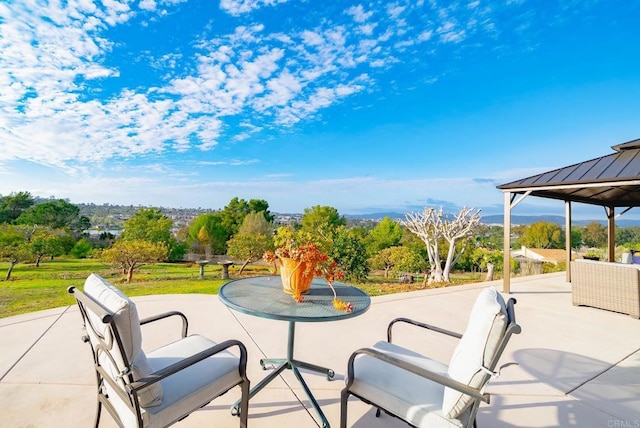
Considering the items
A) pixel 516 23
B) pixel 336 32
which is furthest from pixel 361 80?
pixel 516 23

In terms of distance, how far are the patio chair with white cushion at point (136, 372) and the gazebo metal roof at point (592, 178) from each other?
5816 millimetres

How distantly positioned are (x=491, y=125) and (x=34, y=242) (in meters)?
21.9

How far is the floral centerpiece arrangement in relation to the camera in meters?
2.14

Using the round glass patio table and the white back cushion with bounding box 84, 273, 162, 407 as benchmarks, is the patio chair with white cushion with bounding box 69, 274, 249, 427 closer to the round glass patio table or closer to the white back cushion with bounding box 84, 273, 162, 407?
the white back cushion with bounding box 84, 273, 162, 407

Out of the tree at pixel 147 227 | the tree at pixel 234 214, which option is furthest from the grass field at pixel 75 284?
the tree at pixel 234 214

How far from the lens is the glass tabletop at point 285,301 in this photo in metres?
1.77

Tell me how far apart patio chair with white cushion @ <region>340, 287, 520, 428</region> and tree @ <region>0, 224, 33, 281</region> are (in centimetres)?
1305

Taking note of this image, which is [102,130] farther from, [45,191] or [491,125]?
[491,125]

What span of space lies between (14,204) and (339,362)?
27383 mm

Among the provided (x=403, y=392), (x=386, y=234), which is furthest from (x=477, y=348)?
(x=386, y=234)

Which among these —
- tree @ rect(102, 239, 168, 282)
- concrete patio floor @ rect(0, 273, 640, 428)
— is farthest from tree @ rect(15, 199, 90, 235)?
concrete patio floor @ rect(0, 273, 640, 428)

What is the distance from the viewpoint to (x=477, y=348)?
1.17 metres

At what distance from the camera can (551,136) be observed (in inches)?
611

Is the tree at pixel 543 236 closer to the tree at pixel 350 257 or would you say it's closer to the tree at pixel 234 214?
the tree at pixel 350 257
